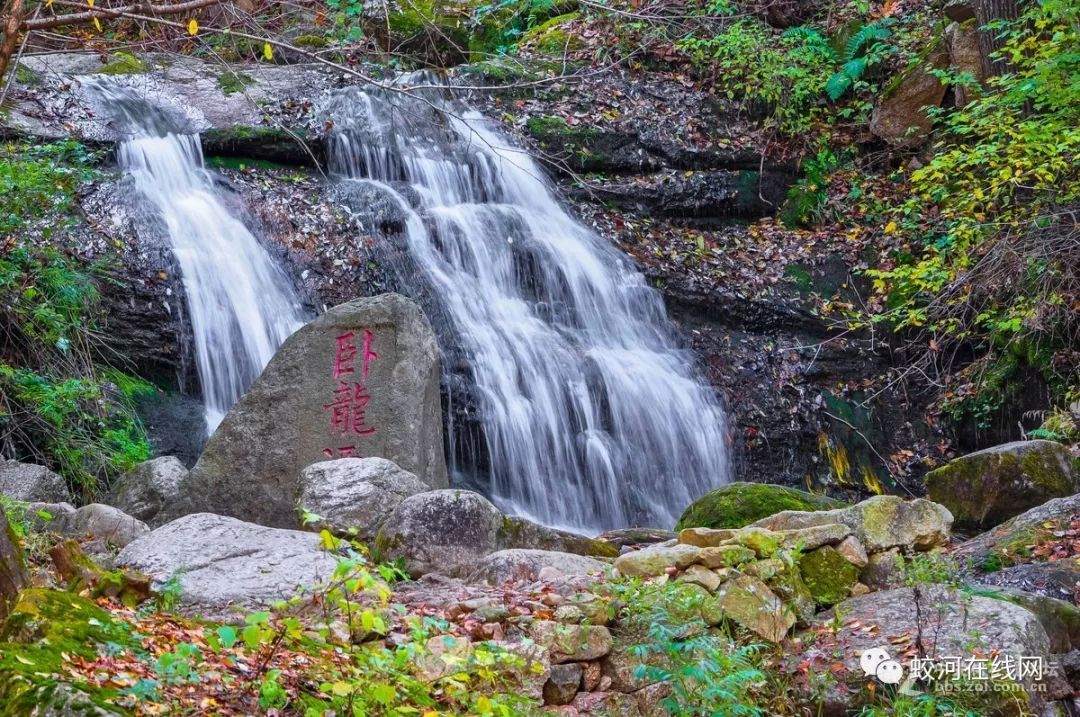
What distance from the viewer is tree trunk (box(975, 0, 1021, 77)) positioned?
10742mm

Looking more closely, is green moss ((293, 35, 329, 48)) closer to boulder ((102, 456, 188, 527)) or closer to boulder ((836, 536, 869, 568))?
boulder ((102, 456, 188, 527))

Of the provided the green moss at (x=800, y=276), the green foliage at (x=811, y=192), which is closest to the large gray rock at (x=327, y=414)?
the green moss at (x=800, y=276)

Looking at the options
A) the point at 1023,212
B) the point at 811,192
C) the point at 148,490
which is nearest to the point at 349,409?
the point at 148,490

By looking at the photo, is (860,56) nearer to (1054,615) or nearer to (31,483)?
(1054,615)

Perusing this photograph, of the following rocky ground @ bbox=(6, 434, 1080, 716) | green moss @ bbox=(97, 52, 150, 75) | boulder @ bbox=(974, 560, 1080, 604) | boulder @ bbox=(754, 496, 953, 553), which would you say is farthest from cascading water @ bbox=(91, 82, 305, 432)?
boulder @ bbox=(974, 560, 1080, 604)

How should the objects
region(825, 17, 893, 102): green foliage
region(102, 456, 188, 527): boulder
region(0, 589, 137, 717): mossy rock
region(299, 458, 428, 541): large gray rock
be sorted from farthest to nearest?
region(825, 17, 893, 102): green foliage → region(102, 456, 188, 527): boulder → region(299, 458, 428, 541): large gray rock → region(0, 589, 137, 717): mossy rock

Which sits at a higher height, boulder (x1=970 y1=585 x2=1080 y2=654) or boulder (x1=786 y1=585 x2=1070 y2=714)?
boulder (x1=786 y1=585 x2=1070 y2=714)

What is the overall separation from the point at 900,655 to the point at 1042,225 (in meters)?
6.69

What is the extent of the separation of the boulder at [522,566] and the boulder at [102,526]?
2000 mm

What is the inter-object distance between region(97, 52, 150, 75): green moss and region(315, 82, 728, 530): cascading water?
2.14 meters

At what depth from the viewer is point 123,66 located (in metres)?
11.5

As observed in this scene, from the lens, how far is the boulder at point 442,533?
5055mm

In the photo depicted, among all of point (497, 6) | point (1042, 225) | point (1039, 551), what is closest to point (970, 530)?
point (1039, 551)

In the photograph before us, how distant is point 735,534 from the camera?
4.99 meters
